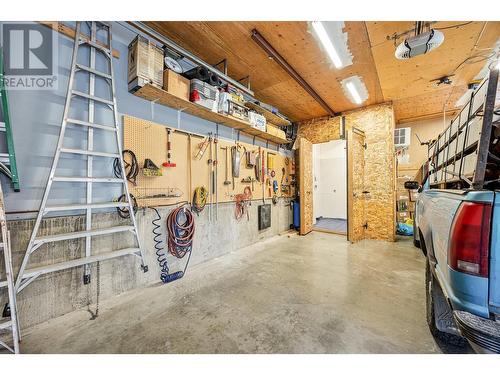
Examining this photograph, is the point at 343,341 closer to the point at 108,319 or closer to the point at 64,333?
the point at 108,319

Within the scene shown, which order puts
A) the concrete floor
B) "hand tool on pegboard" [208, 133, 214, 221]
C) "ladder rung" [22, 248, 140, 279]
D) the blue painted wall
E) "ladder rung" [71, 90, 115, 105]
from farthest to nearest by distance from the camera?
"hand tool on pegboard" [208, 133, 214, 221], "ladder rung" [71, 90, 115, 105], the blue painted wall, "ladder rung" [22, 248, 140, 279], the concrete floor

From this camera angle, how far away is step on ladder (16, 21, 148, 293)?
1.79 meters

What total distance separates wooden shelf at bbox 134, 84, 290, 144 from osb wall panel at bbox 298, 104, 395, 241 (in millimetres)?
2913

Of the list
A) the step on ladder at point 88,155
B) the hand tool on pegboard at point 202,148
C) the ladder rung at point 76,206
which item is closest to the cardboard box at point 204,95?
the hand tool on pegboard at point 202,148

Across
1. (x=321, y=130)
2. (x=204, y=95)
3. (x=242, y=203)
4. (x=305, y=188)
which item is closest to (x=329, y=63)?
(x=204, y=95)

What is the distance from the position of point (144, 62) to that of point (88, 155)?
1.24 metres

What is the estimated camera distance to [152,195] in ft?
8.77

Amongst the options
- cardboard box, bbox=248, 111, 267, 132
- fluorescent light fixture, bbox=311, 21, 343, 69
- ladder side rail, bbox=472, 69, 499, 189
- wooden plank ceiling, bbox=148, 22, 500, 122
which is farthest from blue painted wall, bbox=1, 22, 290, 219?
ladder side rail, bbox=472, 69, 499, 189

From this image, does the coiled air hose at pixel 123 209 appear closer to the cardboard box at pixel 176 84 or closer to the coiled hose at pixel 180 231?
the coiled hose at pixel 180 231

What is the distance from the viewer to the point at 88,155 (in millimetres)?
2129

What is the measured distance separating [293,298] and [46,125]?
10.2ft

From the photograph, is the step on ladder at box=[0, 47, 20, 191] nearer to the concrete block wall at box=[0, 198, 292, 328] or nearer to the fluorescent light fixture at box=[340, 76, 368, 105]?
the concrete block wall at box=[0, 198, 292, 328]

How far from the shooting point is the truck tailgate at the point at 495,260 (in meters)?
0.90
